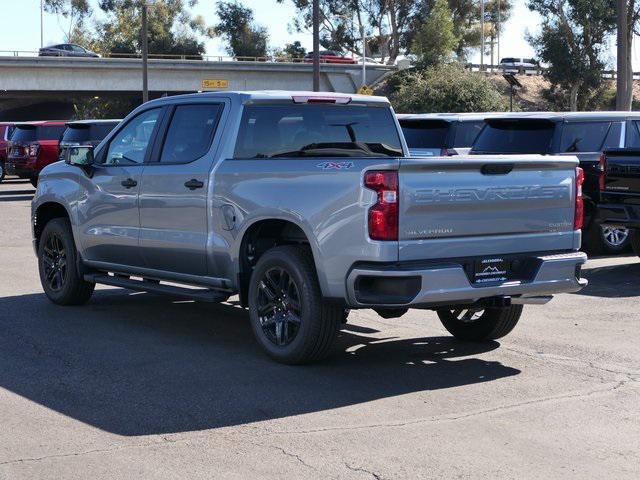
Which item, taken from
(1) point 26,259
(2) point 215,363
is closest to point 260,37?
(1) point 26,259

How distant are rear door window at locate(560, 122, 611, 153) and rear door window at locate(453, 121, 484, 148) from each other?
231 cm

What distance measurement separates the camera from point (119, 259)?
9.55 metres

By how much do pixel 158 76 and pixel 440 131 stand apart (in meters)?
51.3

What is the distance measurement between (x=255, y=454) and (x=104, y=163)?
4.83 metres

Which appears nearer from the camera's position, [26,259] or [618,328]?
[618,328]

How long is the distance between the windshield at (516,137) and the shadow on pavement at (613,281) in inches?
73.2

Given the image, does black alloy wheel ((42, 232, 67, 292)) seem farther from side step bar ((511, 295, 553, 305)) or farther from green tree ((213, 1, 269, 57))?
green tree ((213, 1, 269, 57))

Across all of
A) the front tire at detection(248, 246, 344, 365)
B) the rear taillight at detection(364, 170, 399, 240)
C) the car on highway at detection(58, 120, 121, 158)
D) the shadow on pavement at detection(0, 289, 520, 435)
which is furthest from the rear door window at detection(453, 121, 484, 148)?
the car on highway at detection(58, 120, 121, 158)

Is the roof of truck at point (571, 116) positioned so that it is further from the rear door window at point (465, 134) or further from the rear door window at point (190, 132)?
the rear door window at point (190, 132)

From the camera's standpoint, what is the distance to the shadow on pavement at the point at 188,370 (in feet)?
21.3

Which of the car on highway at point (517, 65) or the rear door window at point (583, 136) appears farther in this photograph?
the car on highway at point (517, 65)

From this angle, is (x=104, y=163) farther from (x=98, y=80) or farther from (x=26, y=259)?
(x=98, y=80)

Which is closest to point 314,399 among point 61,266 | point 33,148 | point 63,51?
point 61,266

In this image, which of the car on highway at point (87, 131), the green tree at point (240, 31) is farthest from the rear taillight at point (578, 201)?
the green tree at point (240, 31)
